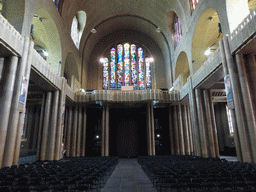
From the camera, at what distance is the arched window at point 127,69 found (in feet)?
96.7

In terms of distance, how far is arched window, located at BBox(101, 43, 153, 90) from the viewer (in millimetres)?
29469

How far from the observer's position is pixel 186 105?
25.5m

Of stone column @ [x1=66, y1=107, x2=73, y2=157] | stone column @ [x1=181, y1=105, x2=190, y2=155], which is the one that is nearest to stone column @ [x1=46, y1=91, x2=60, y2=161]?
stone column @ [x1=66, y1=107, x2=73, y2=157]

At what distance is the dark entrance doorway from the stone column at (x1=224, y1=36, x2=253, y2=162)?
17031mm

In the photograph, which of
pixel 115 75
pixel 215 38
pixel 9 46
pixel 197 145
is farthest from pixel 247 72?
pixel 115 75

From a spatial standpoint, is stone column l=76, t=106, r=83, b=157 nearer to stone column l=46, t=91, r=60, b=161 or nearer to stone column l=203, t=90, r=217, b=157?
stone column l=46, t=91, r=60, b=161

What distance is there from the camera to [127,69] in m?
29.9

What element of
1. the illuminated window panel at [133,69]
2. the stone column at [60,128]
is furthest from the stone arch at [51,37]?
the illuminated window panel at [133,69]

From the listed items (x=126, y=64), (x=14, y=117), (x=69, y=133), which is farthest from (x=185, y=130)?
(x=14, y=117)

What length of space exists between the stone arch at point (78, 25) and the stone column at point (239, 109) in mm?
18667

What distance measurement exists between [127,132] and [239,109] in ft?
62.7

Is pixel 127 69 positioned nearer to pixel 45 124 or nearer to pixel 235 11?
pixel 45 124

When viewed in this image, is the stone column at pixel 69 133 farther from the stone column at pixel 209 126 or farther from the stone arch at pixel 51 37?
the stone column at pixel 209 126

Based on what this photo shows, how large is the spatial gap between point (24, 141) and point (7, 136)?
14843 millimetres
